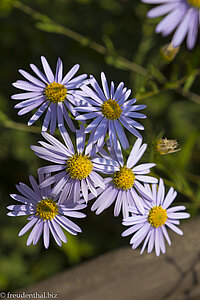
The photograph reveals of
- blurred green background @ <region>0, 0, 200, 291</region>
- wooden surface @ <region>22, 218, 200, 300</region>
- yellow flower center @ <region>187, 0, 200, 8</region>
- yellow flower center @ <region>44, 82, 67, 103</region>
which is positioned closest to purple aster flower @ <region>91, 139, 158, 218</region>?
yellow flower center @ <region>44, 82, 67, 103</region>

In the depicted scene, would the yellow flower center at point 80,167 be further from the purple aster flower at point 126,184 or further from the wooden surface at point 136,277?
the wooden surface at point 136,277

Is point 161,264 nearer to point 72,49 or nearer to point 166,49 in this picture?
point 166,49

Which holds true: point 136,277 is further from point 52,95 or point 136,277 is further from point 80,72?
point 80,72

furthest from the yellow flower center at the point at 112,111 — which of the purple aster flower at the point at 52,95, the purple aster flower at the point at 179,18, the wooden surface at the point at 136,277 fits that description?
the wooden surface at the point at 136,277

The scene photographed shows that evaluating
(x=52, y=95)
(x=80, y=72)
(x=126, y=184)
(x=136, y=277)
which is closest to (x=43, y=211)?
(x=126, y=184)

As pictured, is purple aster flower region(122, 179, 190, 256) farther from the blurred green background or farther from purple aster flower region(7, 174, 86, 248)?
the blurred green background

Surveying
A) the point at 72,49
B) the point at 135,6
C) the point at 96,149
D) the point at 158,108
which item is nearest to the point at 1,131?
the point at 72,49

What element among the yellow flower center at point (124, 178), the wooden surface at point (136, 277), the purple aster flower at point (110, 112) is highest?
the purple aster flower at point (110, 112)
